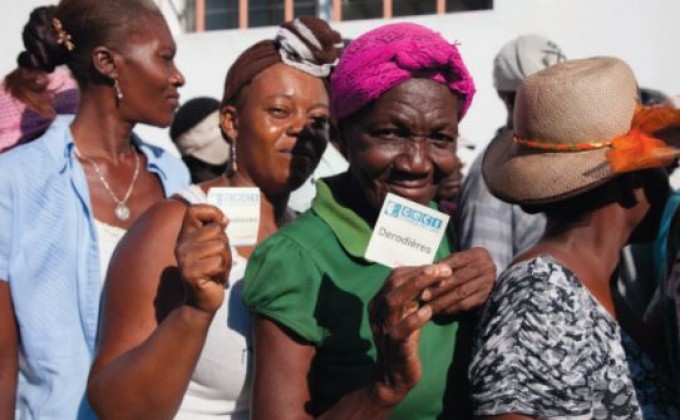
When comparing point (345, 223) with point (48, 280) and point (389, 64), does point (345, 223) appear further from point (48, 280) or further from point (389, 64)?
point (48, 280)

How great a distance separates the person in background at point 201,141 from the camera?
207 inches

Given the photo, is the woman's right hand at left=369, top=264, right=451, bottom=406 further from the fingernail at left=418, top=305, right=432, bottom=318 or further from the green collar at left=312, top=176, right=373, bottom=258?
the green collar at left=312, top=176, right=373, bottom=258

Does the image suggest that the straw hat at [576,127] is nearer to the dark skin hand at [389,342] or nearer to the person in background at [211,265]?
the dark skin hand at [389,342]

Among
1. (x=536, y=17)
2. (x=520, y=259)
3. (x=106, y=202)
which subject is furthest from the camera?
(x=536, y=17)

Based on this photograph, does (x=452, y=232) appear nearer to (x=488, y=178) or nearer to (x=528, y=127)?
(x=488, y=178)

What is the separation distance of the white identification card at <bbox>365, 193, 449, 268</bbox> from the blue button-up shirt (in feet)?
4.32

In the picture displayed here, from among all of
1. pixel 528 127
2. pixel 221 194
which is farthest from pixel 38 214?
pixel 528 127

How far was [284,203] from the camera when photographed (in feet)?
9.80

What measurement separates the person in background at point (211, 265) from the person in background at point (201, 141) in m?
2.26

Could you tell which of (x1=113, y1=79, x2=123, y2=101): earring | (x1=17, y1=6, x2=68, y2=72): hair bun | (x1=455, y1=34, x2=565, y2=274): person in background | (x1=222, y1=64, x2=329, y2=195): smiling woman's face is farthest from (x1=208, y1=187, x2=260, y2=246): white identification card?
(x1=455, y1=34, x2=565, y2=274): person in background

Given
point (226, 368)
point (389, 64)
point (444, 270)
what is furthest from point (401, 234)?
point (226, 368)

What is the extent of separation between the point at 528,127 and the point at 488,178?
7.8 inches

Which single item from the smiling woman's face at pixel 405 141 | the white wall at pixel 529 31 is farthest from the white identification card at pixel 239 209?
the white wall at pixel 529 31

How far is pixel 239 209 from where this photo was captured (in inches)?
96.7
